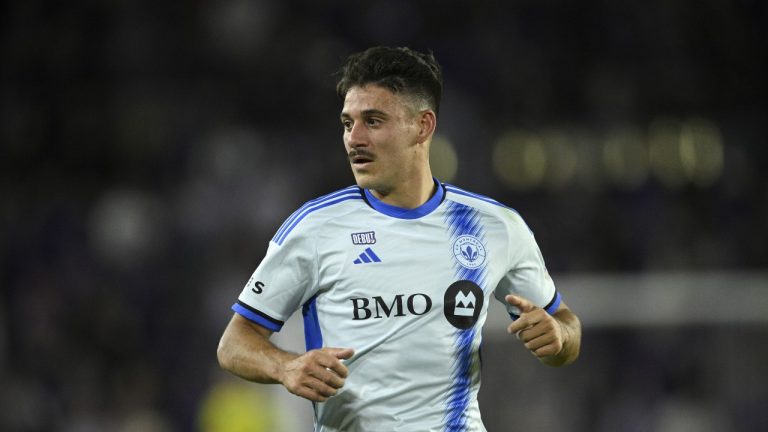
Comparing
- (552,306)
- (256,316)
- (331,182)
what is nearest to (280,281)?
(256,316)

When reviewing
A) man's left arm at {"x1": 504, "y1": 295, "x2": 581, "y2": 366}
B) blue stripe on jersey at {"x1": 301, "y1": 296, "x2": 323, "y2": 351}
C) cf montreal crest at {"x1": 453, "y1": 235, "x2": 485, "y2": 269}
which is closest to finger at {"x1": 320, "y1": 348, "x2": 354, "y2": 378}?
blue stripe on jersey at {"x1": 301, "y1": 296, "x2": 323, "y2": 351}

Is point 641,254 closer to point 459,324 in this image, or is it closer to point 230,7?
point 230,7

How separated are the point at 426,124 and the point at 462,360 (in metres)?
0.84

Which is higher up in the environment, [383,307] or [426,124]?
[426,124]

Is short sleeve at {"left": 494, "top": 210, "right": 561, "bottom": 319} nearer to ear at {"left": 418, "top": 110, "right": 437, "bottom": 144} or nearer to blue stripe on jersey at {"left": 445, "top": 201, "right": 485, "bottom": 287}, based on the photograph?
blue stripe on jersey at {"left": 445, "top": 201, "right": 485, "bottom": 287}

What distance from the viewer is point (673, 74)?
1310 centimetres

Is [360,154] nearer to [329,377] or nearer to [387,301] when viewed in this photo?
[387,301]

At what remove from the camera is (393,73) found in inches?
156

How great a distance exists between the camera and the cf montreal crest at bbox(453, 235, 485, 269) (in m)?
3.97

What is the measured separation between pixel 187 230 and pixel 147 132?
6.22 ft

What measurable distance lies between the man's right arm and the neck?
0.62 meters

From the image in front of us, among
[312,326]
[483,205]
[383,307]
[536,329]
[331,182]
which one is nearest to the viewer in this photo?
[536,329]

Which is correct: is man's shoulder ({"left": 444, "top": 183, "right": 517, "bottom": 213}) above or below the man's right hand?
above

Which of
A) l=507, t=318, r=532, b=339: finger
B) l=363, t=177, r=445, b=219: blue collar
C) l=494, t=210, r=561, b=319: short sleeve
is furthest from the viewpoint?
l=494, t=210, r=561, b=319: short sleeve
